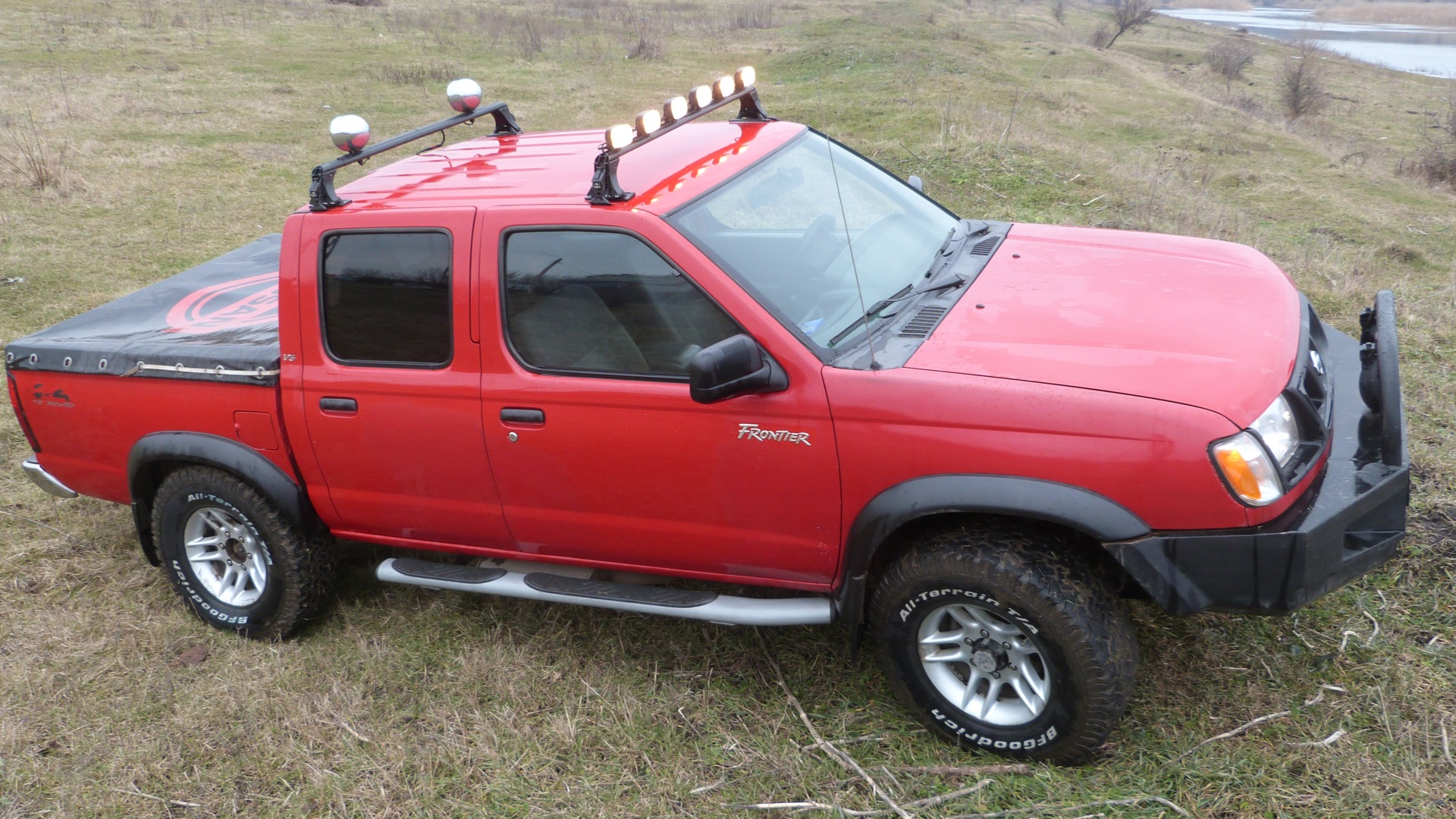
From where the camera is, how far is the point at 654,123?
340 cm

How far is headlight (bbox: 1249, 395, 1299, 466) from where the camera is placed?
9.18ft

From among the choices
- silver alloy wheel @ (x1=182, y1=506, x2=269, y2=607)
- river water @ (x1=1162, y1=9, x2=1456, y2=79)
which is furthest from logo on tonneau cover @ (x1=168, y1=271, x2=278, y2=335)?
river water @ (x1=1162, y1=9, x2=1456, y2=79)

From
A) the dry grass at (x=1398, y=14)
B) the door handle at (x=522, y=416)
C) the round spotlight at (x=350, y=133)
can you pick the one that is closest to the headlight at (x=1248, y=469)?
the door handle at (x=522, y=416)

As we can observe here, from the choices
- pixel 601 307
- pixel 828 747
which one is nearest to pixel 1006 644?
pixel 828 747

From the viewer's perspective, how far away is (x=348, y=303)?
363 cm

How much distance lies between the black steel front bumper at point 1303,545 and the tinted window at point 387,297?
2.26 m

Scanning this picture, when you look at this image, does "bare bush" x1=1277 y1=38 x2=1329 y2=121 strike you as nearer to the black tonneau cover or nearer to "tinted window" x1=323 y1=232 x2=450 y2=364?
the black tonneau cover

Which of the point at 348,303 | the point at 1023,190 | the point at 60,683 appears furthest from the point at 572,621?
the point at 1023,190

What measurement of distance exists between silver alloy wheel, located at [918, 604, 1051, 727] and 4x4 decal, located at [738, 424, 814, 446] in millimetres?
668

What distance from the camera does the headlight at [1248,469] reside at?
267 centimetres

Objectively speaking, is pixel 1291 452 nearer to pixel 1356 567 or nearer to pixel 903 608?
pixel 1356 567

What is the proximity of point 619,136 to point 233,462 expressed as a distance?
79.3 inches

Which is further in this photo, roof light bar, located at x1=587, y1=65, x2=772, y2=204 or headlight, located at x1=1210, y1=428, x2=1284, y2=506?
roof light bar, located at x1=587, y1=65, x2=772, y2=204

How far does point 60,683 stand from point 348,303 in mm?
1973
